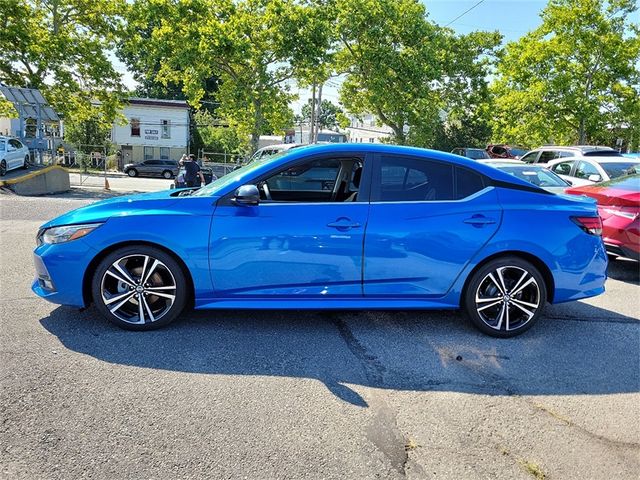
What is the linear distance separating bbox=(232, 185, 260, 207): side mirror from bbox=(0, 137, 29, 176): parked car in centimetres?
1820

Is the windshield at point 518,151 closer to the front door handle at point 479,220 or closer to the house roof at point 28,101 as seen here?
the house roof at point 28,101

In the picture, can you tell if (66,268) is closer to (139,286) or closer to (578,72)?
(139,286)

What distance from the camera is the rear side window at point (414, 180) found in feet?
13.7

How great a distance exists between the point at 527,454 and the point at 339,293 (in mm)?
1849

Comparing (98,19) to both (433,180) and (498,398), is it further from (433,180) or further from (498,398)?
(498,398)

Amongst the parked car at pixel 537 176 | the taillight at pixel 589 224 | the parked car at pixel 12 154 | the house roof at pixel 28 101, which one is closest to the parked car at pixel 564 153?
the parked car at pixel 537 176

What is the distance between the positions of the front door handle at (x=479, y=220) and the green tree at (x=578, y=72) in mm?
20882

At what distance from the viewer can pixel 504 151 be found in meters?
26.3

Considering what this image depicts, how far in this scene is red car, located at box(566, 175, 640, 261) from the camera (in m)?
6.09

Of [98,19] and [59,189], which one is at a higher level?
[98,19]

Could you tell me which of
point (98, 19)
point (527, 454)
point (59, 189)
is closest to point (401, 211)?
point (527, 454)

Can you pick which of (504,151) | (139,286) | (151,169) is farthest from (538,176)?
(151,169)

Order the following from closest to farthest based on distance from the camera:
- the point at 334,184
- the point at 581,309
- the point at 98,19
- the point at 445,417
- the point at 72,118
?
the point at 445,417 < the point at 334,184 < the point at 581,309 < the point at 98,19 < the point at 72,118

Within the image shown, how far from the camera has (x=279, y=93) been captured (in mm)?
24078
